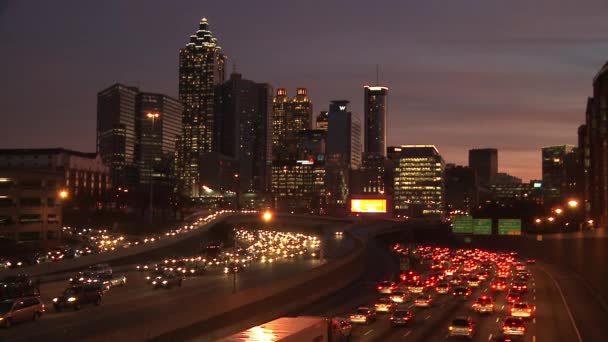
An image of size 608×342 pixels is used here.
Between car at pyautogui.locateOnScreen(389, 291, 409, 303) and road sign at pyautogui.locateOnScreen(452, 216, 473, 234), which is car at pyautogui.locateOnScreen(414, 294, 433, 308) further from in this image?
road sign at pyautogui.locateOnScreen(452, 216, 473, 234)

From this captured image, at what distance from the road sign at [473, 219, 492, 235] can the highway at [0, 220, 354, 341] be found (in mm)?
16466

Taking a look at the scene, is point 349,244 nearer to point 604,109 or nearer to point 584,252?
point 584,252

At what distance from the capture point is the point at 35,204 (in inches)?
4323

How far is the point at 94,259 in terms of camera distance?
246 ft

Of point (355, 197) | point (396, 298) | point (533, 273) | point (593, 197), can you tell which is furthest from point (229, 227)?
point (396, 298)

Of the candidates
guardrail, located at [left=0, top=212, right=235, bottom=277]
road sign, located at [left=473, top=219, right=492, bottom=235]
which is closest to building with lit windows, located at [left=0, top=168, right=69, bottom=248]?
guardrail, located at [left=0, top=212, right=235, bottom=277]

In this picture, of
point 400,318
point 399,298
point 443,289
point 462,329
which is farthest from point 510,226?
point 462,329

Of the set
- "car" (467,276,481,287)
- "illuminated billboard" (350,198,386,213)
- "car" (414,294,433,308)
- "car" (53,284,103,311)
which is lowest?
"car" (467,276,481,287)

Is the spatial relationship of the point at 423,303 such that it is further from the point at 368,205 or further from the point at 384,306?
the point at 368,205

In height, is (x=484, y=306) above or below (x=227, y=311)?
below

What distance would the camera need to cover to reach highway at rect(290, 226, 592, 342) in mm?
40656

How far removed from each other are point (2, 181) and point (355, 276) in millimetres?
54082

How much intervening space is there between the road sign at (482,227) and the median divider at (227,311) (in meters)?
35.0

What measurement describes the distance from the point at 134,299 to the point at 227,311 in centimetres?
880
